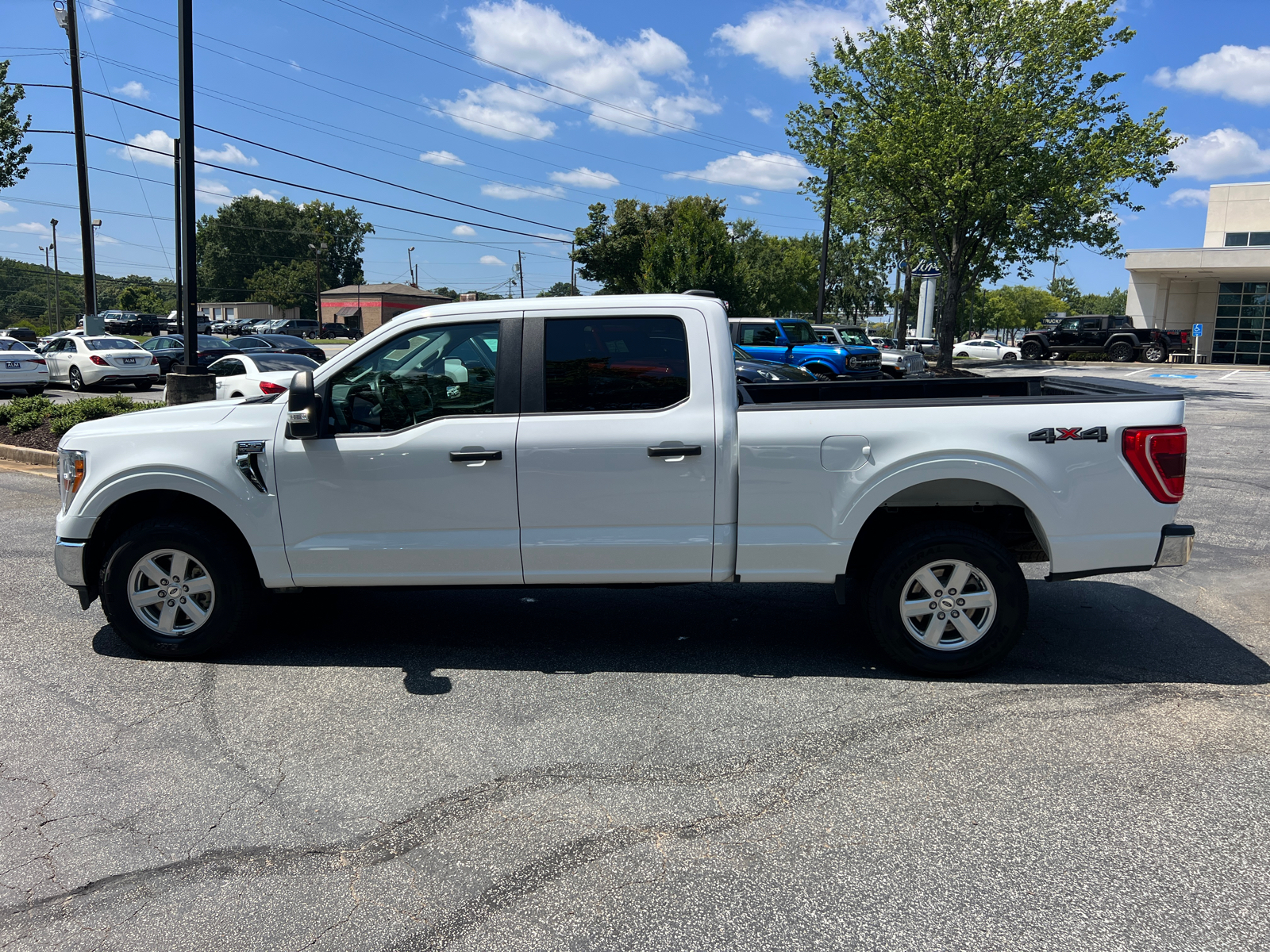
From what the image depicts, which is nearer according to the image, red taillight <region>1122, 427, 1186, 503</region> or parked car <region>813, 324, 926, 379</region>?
red taillight <region>1122, 427, 1186, 503</region>

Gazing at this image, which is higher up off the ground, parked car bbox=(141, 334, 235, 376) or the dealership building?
the dealership building

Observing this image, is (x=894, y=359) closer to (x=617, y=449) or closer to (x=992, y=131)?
(x=992, y=131)

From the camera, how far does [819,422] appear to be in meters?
4.73

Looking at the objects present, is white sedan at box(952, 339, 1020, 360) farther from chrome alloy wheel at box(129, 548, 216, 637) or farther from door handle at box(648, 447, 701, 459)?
chrome alloy wheel at box(129, 548, 216, 637)

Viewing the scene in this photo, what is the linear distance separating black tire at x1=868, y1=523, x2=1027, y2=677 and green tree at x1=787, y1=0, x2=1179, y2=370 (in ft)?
80.7

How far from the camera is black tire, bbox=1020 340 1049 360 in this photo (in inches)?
1695

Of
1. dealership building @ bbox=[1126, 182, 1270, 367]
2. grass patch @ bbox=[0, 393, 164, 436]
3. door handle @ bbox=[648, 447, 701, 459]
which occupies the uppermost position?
dealership building @ bbox=[1126, 182, 1270, 367]

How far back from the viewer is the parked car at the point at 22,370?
21.4 meters

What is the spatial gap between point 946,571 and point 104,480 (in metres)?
4.53

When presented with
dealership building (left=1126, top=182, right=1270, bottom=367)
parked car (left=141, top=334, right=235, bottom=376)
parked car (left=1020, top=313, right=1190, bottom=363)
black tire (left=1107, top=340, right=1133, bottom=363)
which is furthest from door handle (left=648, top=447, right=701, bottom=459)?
dealership building (left=1126, top=182, right=1270, bottom=367)

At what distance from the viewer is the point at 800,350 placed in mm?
24453

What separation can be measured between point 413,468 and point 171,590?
5.20ft

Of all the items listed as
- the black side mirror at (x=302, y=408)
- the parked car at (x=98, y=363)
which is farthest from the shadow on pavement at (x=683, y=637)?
the parked car at (x=98, y=363)

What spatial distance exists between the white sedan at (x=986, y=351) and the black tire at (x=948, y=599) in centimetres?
4397
